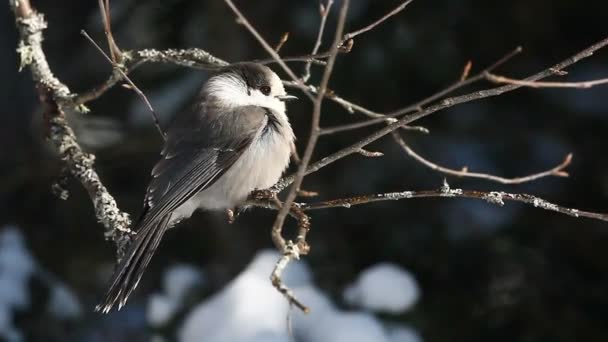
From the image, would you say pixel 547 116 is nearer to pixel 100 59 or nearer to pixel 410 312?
pixel 410 312

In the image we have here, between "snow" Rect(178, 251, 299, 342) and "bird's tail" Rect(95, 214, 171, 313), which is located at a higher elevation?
"snow" Rect(178, 251, 299, 342)

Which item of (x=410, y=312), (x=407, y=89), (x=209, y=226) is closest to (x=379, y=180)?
(x=407, y=89)

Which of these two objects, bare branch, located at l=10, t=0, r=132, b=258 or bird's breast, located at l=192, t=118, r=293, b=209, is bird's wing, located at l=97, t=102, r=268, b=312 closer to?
bird's breast, located at l=192, t=118, r=293, b=209

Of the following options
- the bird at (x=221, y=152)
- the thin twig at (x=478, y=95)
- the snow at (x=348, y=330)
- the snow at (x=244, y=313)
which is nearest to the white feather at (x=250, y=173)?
the bird at (x=221, y=152)

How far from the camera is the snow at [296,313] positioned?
13.3 ft

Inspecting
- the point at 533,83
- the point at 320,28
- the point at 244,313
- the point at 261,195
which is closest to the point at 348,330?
the point at 244,313

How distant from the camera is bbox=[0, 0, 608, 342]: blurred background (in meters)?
4.42

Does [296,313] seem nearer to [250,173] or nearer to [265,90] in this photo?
[250,173]

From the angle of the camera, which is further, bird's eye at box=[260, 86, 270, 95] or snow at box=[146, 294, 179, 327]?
snow at box=[146, 294, 179, 327]

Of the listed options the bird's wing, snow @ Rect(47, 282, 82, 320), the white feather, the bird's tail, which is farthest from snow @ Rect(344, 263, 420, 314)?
snow @ Rect(47, 282, 82, 320)

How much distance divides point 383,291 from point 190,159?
118 centimetres

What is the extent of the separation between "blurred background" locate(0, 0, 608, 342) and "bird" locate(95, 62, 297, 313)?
0.70 meters

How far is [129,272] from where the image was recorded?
10.1ft

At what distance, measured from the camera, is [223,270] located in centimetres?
535
